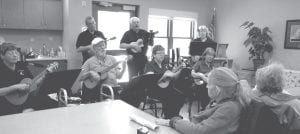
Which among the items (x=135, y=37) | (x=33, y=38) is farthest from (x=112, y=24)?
(x=33, y=38)

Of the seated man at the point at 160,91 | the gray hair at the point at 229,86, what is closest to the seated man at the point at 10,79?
the seated man at the point at 160,91

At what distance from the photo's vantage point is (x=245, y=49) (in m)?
6.54

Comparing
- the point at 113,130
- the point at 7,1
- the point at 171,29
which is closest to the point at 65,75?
the point at 113,130

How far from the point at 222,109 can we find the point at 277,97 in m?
0.48

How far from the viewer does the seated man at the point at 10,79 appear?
2.49 meters

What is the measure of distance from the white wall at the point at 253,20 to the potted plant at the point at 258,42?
207 millimetres

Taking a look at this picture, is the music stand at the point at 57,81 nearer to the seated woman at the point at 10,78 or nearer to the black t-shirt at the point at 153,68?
the seated woman at the point at 10,78

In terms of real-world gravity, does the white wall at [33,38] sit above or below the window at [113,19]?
below

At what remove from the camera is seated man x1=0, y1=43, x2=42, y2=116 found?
8.18 ft

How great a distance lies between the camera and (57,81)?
2.62 metres

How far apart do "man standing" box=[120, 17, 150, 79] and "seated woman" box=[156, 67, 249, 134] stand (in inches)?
114

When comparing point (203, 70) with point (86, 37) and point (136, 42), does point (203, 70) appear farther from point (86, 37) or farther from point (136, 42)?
point (86, 37)

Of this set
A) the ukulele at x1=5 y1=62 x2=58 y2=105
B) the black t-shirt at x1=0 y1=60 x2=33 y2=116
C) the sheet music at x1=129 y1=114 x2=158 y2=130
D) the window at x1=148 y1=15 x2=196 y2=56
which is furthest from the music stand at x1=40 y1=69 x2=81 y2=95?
the window at x1=148 y1=15 x2=196 y2=56

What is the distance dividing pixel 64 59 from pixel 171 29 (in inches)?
115
